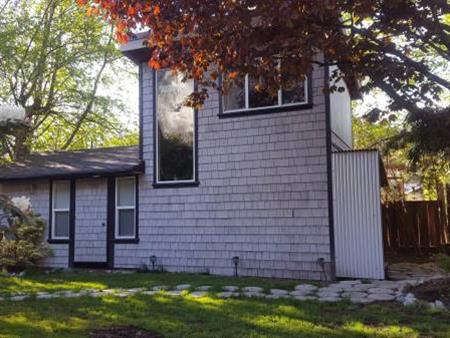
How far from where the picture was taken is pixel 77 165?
1329 centimetres

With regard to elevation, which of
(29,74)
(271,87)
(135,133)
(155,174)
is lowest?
(155,174)

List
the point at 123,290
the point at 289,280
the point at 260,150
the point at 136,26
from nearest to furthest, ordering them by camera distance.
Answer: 1. the point at 136,26
2. the point at 123,290
3. the point at 289,280
4. the point at 260,150

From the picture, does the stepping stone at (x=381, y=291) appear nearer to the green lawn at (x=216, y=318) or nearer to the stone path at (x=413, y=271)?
the green lawn at (x=216, y=318)

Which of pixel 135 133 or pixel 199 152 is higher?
pixel 135 133

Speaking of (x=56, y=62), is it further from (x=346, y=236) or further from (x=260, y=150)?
(x=346, y=236)

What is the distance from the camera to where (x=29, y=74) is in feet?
72.0

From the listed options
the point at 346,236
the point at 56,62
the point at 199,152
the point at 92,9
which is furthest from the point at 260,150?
the point at 56,62

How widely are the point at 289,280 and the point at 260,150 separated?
8.37 ft

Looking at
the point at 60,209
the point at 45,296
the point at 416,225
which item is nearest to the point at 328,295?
the point at 45,296

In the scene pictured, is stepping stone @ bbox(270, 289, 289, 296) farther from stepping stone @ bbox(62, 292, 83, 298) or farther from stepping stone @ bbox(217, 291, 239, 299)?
stepping stone @ bbox(62, 292, 83, 298)

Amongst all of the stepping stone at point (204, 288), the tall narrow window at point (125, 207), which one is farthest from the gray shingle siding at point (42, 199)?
the stepping stone at point (204, 288)

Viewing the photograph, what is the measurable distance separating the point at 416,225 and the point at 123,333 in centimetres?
1173

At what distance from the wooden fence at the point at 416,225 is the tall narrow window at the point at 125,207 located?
7.55 m

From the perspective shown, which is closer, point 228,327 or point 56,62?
point 228,327
